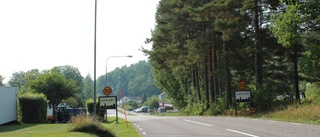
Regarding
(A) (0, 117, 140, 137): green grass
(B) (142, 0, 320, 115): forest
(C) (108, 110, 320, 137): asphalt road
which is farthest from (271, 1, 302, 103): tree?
(A) (0, 117, 140, 137): green grass

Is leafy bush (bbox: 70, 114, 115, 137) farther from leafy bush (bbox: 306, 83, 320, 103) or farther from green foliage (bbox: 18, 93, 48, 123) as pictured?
green foliage (bbox: 18, 93, 48, 123)

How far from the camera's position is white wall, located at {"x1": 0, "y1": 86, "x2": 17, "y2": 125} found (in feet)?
109

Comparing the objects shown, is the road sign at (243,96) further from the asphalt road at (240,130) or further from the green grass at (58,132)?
the asphalt road at (240,130)

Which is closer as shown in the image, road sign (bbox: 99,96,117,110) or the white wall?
road sign (bbox: 99,96,117,110)

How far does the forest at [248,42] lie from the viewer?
25047mm

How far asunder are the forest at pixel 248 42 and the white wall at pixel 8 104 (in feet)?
54.2

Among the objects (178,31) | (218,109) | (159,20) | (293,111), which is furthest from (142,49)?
(293,111)

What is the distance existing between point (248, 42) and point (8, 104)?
2198cm

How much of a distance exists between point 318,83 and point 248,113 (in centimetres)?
1208

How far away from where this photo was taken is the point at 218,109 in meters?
39.8

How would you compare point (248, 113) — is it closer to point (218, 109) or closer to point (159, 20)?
point (218, 109)

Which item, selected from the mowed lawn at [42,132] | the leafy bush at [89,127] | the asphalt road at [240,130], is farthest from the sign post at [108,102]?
the leafy bush at [89,127]

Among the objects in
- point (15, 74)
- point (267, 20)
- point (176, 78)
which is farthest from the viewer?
point (15, 74)

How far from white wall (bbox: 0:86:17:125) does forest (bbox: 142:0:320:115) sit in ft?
54.2
